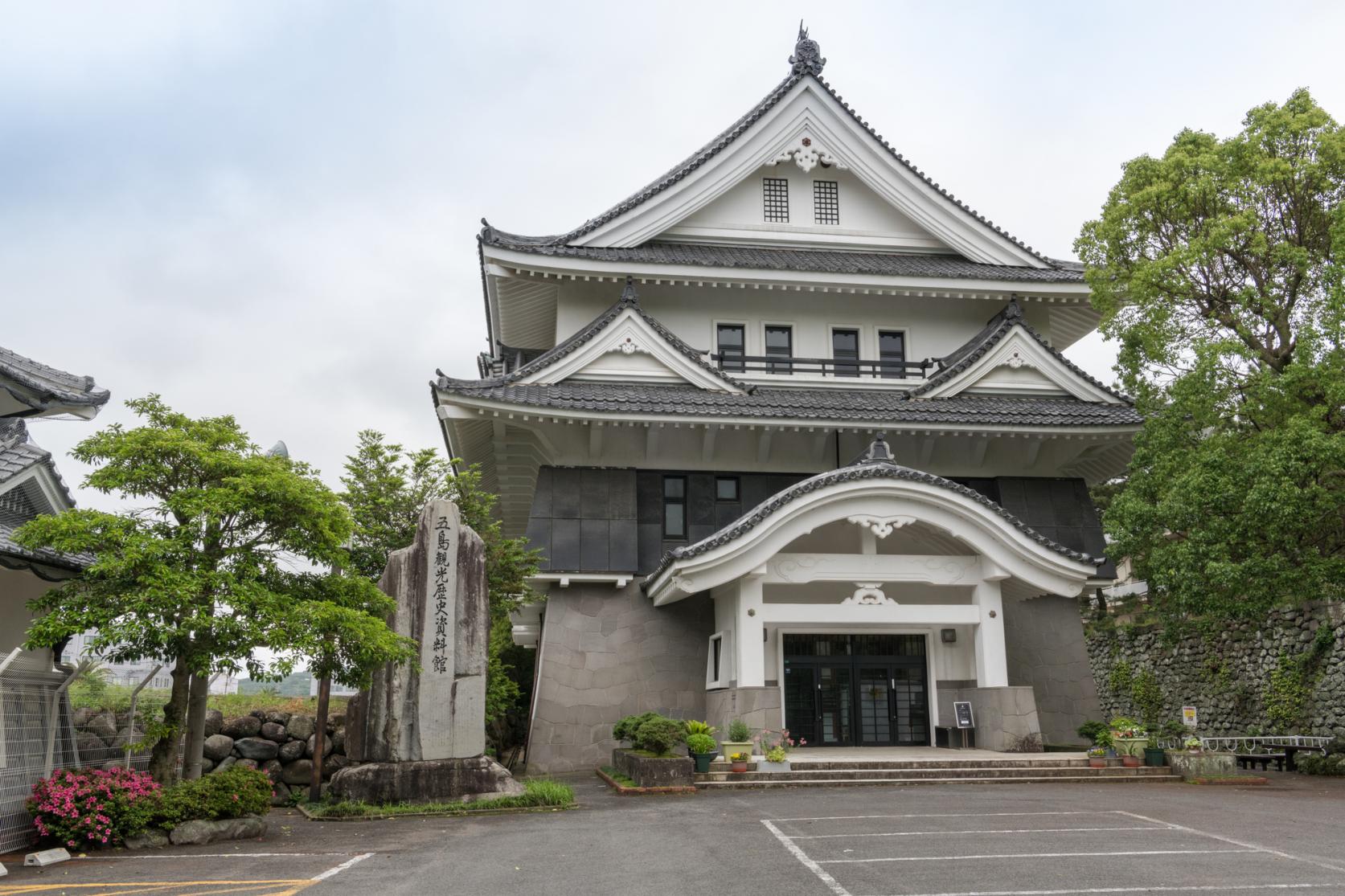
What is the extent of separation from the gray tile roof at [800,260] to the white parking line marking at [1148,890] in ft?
47.6

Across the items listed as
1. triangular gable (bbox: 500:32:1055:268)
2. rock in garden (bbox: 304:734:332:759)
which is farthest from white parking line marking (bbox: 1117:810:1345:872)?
triangular gable (bbox: 500:32:1055:268)

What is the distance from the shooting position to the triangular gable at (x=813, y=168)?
2097 centimetres

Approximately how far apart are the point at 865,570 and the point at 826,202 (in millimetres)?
9913

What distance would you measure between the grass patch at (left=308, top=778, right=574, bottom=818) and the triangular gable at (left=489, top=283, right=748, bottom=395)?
899cm

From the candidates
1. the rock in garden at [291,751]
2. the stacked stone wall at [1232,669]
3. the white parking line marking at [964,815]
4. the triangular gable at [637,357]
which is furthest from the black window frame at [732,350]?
the stacked stone wall at [1232,669]

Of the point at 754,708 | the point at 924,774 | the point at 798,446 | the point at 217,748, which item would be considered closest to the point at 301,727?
the point at 217,748

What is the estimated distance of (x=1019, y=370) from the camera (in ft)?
66.4

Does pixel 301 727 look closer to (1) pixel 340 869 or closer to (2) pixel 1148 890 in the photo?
(1) pixel 340 869

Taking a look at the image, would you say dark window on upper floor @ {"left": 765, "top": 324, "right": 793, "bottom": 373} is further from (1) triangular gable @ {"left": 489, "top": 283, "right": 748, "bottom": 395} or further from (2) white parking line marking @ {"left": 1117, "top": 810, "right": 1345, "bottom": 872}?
(2) white parking line marking @ {"left": 1117, "top": 810, "right": 1345, "bottom": 872}

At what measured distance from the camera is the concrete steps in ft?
45.2

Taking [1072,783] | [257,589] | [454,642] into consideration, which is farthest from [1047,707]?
[257,589]

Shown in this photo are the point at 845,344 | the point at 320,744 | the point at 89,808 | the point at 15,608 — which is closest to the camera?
the point at 89,808

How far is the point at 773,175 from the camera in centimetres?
2219

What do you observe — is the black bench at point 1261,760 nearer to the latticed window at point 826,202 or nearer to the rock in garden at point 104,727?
the latticed window at point 826,202
